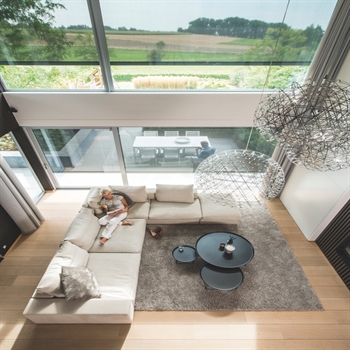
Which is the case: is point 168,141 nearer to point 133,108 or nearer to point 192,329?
point 133,108

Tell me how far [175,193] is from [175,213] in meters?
0.42

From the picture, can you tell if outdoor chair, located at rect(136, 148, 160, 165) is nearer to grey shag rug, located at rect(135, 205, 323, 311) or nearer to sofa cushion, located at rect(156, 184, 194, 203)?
sofa cushion, located at rect(156, 184, 194, 203)

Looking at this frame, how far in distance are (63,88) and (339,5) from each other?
4692mm

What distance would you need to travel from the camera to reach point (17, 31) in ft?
10.1

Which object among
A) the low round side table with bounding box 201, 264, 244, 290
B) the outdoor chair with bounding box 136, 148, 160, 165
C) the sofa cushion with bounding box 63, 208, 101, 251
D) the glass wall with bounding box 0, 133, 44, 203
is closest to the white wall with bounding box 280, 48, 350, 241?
the low round side table with bounding box 201, 264, 244, 290

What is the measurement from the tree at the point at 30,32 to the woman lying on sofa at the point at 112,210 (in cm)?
258

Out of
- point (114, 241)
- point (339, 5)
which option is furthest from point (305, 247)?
point (339, 5)

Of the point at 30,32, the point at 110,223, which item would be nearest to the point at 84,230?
the point at 110,223

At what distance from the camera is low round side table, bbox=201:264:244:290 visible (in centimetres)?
278

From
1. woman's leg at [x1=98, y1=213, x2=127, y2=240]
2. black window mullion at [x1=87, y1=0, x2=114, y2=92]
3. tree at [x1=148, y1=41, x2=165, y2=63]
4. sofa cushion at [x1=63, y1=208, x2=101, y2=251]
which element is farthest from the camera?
woman's leg at [x1=98, y1=213, x2=127, y2=240]

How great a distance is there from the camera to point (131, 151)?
14.6 feet

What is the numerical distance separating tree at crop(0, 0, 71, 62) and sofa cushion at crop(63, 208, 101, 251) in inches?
110

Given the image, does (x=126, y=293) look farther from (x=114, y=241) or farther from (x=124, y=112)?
(x=124, y=112)

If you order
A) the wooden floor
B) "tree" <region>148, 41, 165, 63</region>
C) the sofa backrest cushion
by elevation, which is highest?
"tree" <region>148, 41, 165, 63</region>
